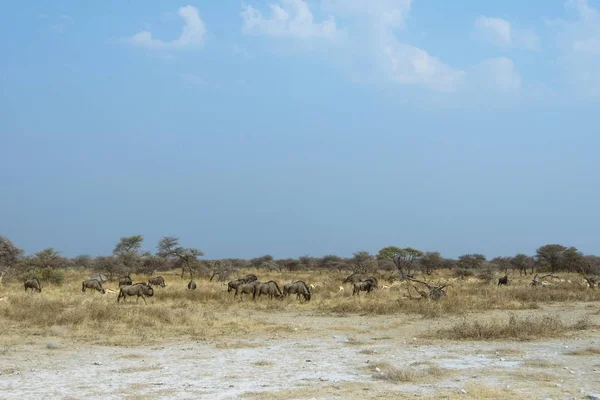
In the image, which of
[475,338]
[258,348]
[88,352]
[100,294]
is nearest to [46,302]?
[100,294]

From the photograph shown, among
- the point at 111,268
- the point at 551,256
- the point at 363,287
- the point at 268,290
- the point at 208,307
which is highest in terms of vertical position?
the point at 551,256

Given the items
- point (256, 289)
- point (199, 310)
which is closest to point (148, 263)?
point (256, 289)

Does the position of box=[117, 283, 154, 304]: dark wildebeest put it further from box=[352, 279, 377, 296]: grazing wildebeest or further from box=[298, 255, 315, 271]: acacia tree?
box=[298, 255, 315, 271]: acacia tree

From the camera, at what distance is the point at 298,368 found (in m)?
10.9

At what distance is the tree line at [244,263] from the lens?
4359 centimetres

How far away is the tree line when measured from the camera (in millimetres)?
43594

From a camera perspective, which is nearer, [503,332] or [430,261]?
[503,332]

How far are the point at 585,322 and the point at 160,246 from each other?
37.0 meters

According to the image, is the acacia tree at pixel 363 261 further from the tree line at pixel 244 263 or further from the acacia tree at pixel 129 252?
the acacia tree at pixel 129 252

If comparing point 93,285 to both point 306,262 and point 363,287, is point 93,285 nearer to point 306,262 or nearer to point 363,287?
point 363,287

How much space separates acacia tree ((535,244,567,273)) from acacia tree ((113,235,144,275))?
4188cm

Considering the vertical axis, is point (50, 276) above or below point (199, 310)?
above

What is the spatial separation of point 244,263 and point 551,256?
36.5 metres

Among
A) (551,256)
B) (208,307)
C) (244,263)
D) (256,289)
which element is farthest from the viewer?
(244,263)
